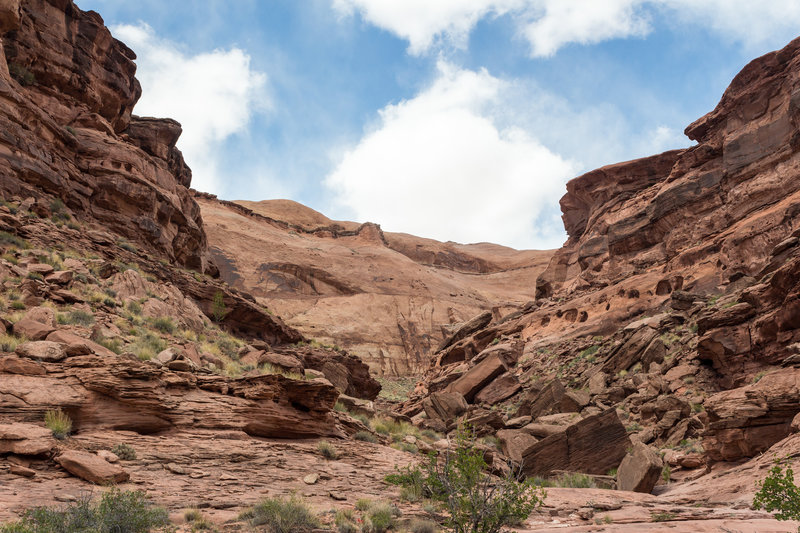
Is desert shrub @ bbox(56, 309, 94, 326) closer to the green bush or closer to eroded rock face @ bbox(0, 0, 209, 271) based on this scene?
the green bush

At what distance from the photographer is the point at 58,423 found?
26.8 feet

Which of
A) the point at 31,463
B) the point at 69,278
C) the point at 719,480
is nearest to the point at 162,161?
the point at 69,278

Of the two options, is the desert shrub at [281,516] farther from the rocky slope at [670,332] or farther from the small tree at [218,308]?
the small tree at [218,308]

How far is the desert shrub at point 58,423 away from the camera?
8078 mm

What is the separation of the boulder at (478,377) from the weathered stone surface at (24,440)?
24.2 m

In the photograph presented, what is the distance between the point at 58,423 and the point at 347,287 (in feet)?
192

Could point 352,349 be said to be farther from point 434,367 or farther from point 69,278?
point 69,278

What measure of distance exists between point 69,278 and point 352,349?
40089 mm

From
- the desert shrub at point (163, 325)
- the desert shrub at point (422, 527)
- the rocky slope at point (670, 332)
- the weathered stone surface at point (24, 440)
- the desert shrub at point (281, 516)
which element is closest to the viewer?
the desert shrub at point (281, 516)

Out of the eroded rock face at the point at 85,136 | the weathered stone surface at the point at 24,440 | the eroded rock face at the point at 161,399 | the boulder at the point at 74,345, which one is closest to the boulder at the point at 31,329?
the boulder at the point at 74,345

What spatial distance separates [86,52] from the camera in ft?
92.8

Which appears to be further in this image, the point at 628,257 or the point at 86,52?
the point at 628,257

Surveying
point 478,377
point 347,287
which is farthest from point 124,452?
point 347,287

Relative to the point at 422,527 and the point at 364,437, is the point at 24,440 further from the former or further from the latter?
the point at 364,437
